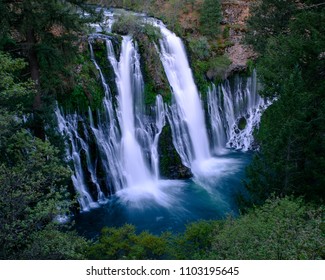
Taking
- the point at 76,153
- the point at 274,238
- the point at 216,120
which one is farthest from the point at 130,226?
the point at 216,120

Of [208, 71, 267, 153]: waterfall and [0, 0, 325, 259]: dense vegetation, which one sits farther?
[208, 71, 267, 153]: waterfall

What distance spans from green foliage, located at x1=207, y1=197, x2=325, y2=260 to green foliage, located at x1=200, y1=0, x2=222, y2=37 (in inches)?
795

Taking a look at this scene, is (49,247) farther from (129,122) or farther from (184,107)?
(184,107)

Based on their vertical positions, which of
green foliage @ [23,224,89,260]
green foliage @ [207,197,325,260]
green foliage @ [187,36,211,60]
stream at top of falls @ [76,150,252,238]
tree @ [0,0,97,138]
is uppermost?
green foliage @ [187,36,211,60]

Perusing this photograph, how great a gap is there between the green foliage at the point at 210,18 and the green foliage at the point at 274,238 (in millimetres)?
20203

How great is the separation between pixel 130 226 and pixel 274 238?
15.6 feet

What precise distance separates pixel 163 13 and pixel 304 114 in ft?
68.9

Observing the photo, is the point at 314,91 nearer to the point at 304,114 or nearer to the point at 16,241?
the point at 304,114

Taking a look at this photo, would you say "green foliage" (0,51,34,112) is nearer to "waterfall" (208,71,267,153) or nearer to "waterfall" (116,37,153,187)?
"waterfall" (116,37,153,187)

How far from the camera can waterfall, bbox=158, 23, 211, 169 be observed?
2064 cm

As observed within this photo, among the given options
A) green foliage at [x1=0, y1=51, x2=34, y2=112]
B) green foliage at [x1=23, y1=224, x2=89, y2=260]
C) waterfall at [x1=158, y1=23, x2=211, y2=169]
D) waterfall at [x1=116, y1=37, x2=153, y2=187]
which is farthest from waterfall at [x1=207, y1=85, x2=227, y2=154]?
green foliage at [x1=23, y1=224, x2=89, y2=260]

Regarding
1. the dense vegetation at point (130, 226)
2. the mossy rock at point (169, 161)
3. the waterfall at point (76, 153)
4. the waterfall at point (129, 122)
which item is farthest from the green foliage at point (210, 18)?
the waterfall at point (76, 153)

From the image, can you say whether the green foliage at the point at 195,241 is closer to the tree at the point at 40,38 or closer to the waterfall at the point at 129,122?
the tree at the point at 40,38

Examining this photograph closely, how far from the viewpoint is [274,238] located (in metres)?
7.34
